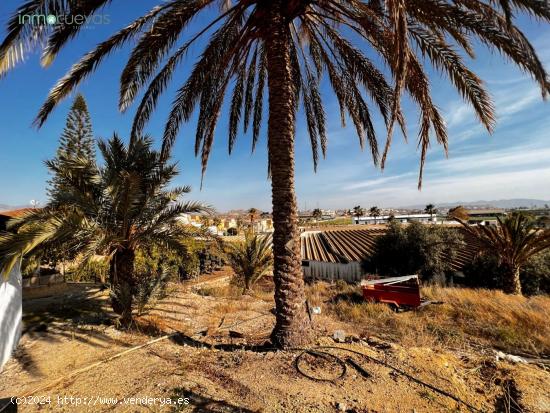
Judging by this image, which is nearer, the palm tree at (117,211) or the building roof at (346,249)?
the palm tree at (117,211)

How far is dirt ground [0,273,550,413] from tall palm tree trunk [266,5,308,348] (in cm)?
63

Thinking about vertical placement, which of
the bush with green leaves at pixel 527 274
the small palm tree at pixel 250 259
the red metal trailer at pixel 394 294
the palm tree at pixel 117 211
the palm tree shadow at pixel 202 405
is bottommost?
the bush with green leaves at pixel 527 274

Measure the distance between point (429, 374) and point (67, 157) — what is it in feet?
28.9

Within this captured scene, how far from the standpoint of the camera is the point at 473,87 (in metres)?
5.34

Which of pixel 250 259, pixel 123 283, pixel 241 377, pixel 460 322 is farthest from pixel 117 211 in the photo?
pixel 460 322

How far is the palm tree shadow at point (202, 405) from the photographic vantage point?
3734 millimetres

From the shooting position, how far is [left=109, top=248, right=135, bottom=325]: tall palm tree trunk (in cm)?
749

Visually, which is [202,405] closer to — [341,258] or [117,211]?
[117,211]

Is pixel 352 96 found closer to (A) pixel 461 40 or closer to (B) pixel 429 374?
(A) pixel 461 40

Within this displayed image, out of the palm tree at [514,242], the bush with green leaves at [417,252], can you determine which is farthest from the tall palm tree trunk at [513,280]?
the bush with green leaves at [417,252]

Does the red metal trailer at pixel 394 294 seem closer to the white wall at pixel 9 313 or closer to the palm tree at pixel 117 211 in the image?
the palm tree at pixel 117 211

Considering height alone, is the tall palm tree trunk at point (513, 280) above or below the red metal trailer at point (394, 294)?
below

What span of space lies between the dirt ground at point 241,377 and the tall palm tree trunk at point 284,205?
0.63 m

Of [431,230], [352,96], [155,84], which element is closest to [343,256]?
[431,230]
